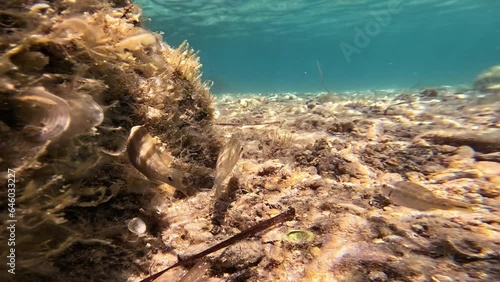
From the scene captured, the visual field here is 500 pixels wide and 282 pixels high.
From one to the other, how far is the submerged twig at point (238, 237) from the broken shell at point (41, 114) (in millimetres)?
1063

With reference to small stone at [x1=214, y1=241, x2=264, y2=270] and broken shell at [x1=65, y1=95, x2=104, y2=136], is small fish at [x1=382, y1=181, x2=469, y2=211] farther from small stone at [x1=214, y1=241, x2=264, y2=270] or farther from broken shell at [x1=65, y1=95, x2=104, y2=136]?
broken shell at [x1=65, y1=95, x2=104, y2=136]

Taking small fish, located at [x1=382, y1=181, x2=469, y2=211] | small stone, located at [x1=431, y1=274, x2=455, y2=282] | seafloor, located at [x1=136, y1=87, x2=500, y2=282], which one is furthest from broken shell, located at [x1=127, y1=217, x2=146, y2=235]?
small fish, located at [x1=382, y1=181, x2=469, y2=211]

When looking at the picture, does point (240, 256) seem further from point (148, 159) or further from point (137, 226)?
point (148, 159)

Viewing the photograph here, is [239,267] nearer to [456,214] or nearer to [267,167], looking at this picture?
[267,167]

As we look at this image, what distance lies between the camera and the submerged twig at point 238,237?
1.91 m

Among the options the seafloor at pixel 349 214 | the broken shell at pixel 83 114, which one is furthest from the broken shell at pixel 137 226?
the broken shell at pixel 83 114

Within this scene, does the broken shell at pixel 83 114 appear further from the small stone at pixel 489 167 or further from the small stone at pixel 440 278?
the small stone at pixel 489 167

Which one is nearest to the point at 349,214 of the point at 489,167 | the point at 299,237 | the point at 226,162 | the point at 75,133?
the point at 299,237

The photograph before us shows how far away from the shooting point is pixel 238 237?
6.73 feet

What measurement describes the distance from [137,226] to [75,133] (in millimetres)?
806

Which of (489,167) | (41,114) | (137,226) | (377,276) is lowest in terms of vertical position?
(137,226)

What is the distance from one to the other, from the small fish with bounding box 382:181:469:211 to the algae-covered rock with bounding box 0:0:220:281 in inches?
70.4

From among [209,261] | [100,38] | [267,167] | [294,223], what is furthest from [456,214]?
[100,38]

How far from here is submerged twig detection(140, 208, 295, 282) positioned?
6.28ft
